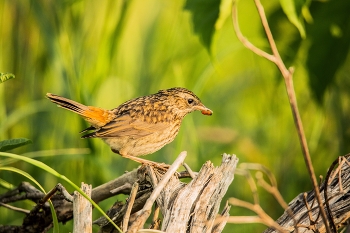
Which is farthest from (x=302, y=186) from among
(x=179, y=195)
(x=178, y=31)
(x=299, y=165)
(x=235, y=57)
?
Result: (x=179, y=195)

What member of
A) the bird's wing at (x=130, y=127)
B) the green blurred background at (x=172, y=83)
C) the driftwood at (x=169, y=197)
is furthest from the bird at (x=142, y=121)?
the driftwood at (x=169, y=197)

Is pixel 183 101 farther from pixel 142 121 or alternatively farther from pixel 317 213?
pixel 317 213

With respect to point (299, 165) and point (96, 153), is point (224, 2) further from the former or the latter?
point (299, 165)

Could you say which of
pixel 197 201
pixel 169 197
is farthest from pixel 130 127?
pixel 197 201

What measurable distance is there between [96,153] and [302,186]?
2.12 meters

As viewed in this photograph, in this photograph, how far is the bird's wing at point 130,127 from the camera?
17.0ft

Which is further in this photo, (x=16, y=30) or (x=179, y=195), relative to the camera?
(x=16, y=30)

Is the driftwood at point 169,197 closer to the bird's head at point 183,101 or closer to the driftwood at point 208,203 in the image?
the driftwood at point 208,203

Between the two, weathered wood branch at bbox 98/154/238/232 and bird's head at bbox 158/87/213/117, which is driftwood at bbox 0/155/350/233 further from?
bird's head at bbox 158/87/213/117

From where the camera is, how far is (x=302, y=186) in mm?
6117

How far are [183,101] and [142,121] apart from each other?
42 cm

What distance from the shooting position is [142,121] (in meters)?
5.54

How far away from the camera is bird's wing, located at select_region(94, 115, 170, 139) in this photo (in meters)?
5.20

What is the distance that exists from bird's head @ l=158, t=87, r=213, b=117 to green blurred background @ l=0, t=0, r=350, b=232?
0.59 ft
